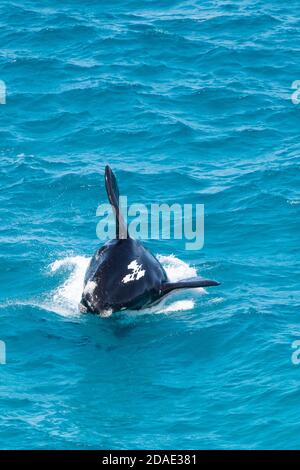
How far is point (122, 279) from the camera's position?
142 feet

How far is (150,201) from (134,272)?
8.70 m

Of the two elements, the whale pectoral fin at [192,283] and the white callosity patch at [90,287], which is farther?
the white callosity patch at [90,287]

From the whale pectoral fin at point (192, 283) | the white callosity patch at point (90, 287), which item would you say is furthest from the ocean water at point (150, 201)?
the whale pectoral fin at point (192, 283)

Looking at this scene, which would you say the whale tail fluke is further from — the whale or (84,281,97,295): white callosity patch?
(84,281,97,295): white callosity patch

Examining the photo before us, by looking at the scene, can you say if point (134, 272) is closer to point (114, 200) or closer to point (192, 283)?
point (192, 283)

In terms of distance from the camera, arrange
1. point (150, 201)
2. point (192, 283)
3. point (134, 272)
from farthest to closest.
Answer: point (150, 201), point (134, 272), point (192, 283)

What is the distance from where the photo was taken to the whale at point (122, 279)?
4297 cm

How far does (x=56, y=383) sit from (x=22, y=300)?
6.46m

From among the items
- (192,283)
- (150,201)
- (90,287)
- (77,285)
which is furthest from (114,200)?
(150,201)

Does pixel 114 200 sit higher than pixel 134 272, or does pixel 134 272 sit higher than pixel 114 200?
pixel 114 200

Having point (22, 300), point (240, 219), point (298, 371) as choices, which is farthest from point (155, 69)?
point (298, 371)

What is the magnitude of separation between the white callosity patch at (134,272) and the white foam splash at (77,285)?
4.41 ft

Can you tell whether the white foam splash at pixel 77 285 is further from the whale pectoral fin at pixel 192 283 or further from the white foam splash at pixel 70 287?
the whale pectoral fin at pixel 192 283

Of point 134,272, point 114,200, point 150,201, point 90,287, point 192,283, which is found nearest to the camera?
point 192,283
